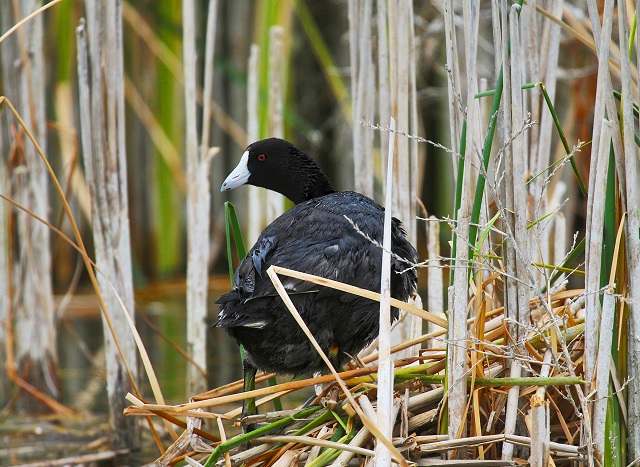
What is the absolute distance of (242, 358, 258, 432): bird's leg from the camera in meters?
2.12

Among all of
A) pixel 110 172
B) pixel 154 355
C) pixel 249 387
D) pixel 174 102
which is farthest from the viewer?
pixel 174 102

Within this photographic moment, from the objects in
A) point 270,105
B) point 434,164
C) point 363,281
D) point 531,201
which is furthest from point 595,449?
point 434,164

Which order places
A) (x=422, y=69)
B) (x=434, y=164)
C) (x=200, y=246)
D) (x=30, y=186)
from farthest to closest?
(x=434, y=164)
(x=422, y=69)
(x=30, y=186)
(x=200, y=246)

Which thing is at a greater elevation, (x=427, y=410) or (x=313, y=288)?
(x=313, y=288)

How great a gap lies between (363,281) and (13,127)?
1.97 metres

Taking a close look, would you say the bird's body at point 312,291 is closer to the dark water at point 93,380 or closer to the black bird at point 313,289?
the black bird at point 313,289

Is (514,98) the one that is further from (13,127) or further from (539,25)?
(13,127)

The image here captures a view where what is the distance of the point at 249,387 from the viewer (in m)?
2.22

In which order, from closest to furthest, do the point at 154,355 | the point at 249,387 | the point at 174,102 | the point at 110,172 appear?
the point at 249,387, the point at 110,172, the point at 154,355, the point at 174,102

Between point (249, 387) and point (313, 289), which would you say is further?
point (249, 387)

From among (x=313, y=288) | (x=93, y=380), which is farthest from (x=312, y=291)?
(x=93, y=380)

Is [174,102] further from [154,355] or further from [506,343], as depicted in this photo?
[506,343]

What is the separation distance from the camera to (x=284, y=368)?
211 centimetres

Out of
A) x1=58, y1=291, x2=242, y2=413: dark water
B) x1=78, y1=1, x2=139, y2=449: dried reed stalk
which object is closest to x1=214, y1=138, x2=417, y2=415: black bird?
x1=78, y1=1, x2=139, y2=449: dried reed stalk
